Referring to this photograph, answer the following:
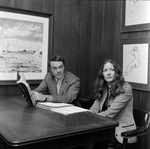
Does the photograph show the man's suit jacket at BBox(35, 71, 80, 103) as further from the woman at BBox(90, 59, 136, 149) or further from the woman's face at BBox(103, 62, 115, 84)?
the woman's face at BBox(103, 62, 115, 84)

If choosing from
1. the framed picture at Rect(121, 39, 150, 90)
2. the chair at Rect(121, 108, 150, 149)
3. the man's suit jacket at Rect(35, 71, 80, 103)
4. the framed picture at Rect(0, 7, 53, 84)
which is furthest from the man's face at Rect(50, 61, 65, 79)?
the chair at Rect(121, 108, 150, 149)

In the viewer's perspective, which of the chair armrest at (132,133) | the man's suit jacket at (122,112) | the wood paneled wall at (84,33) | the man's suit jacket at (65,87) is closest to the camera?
the chair armrest at (132,133)

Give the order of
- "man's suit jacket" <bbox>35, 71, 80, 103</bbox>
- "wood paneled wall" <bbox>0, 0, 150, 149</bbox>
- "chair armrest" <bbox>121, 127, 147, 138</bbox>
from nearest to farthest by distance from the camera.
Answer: "chair armrest" <bbox>121, 127, 147, 138</bbox>, "man's suit jacket" <bbox>35, 71, 80, 103</bbox>, "wood paneled wall" <bbox>0, 0, 150, 149</bbox>

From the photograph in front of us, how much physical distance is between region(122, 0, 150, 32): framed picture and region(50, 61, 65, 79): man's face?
120 cm

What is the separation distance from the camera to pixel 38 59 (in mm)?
3570

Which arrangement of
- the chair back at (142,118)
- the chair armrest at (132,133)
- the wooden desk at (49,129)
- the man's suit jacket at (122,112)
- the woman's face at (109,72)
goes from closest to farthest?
the wooden desk at (49,129)
the chair armrest at (132,133)
the chair back at (142,118)
the man's suit jacket at (122,112)
the woman's face at (109,72)

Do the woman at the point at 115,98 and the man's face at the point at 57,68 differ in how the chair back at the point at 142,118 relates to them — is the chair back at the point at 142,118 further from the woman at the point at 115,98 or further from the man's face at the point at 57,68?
the man's face at the point at 57,68

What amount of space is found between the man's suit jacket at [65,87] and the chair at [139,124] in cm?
86

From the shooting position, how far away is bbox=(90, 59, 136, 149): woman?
2.54m

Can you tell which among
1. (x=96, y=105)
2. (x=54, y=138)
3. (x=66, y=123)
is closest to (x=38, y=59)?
(x=96, y=105)

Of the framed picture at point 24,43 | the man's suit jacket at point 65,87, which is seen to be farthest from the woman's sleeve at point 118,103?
the framed picture at point 24,43

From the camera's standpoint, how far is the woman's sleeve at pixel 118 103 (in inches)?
99.3

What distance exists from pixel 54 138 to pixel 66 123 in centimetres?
31

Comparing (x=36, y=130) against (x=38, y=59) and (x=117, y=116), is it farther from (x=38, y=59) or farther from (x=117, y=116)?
(x=38, y=59)
